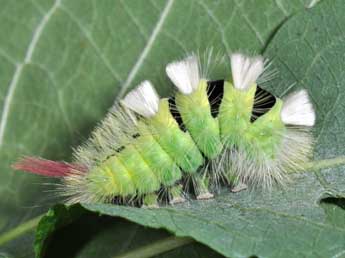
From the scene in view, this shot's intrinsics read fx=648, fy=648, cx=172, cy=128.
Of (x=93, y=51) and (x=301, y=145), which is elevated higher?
(x=93, y=51)

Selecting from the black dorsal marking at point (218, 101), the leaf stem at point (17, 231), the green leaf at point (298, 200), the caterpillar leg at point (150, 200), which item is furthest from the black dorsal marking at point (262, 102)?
the leaf stem at point (17, 231)

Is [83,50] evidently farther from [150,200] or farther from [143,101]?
[150,200]

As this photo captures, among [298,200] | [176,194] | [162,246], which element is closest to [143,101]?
[176,194]

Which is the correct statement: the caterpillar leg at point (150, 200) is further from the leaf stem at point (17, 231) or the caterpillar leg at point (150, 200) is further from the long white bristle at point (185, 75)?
the leaf stem at point (17, 231)

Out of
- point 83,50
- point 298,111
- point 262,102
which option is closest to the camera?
point 298,111

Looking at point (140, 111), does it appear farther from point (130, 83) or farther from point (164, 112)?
point (130, 83)

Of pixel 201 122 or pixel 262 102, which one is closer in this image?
pixel 201 122

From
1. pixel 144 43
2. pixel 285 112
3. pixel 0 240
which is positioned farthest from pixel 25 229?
pixel 285 112
